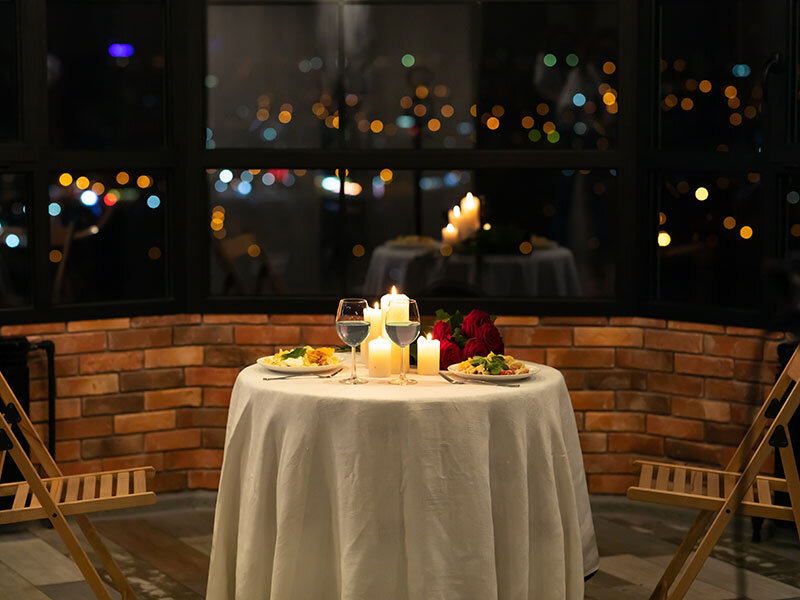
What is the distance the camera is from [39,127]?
4.78 metres

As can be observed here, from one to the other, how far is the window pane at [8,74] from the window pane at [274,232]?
82 cm

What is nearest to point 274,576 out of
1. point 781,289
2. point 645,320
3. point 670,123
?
point 781,289

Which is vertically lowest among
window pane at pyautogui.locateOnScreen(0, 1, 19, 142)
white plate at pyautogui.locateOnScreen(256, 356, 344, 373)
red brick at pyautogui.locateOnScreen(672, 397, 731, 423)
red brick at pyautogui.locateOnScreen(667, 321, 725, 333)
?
red brick at pyautogui.locateOnScreen(672, 397, 731, 423)

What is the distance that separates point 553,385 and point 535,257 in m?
1.75

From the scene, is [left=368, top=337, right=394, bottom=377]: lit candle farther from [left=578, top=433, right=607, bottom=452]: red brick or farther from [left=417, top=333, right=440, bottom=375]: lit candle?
[left=578, top=433, right=607, bottom=452]: red brick

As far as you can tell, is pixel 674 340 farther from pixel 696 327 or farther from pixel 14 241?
pixel 14 241

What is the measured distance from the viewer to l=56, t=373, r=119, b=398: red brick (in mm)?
4891

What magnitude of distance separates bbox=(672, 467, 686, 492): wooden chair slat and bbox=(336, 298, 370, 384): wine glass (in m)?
1.03

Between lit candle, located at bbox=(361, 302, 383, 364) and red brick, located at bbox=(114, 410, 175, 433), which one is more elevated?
lit candle, located at bbox=(361, 302, 383, 364)

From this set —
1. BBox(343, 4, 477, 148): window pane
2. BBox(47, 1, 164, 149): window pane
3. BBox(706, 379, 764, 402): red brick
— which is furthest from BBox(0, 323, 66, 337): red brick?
BBox(706, 379, 764, 402): red brick

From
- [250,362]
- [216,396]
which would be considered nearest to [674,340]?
[250,362]

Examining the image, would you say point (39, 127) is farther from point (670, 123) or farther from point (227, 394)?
point (670, 123)

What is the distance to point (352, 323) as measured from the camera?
332 centimetres

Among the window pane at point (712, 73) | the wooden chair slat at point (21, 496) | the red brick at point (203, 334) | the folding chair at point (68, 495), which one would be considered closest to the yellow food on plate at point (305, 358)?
the folding chair at point (68, 495)
